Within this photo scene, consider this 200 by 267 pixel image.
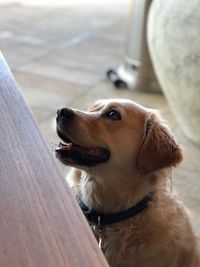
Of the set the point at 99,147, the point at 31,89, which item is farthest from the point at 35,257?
the point at 31,89

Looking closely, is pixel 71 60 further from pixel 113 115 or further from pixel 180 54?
pixel 113 115

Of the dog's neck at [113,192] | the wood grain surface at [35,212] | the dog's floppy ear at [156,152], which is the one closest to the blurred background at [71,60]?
the dog's neck at [113,192]

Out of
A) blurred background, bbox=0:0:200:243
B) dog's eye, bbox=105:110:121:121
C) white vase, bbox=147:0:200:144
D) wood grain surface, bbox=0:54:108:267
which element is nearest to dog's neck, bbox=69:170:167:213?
dog's eye, bbox=105:110:121:121

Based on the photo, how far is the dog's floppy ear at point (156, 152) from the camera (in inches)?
62.1

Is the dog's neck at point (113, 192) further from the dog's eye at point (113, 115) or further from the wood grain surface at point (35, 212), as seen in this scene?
the wood grain surface at point (35, 212)

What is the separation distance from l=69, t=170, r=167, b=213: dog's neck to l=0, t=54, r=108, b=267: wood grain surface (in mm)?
718

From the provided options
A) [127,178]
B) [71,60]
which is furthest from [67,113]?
[71,60]

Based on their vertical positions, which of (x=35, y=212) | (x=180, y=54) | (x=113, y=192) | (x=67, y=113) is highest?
(x=35, y=212)

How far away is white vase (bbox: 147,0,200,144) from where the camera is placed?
2879mm

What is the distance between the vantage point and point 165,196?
168 cm

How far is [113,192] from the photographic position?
1.63m

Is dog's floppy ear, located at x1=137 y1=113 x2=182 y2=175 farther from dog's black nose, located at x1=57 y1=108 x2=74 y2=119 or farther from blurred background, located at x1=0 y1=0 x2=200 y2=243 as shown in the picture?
blurred background, located at x1=0 y1=0 x2=200 y2=243

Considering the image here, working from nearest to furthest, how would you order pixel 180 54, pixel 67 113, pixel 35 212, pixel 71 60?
pixel 35 212
pixel 67 113
pixel 180 54
pixel 71 60

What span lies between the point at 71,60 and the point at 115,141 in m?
3.41
